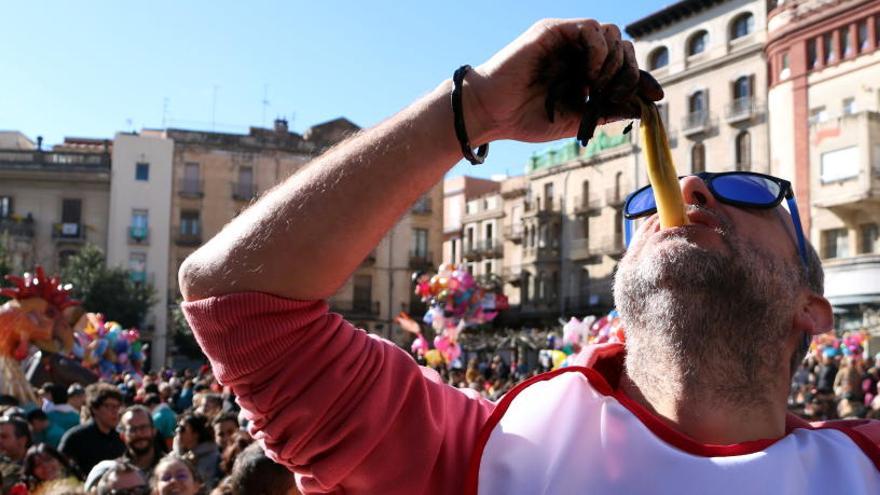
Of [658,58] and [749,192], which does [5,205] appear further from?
[749,192]

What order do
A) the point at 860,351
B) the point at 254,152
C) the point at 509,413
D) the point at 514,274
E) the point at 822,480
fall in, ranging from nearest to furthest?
the point at 822,480, the point at 509,413, the point at 860,351, the point at 254,152, the point at 514,274

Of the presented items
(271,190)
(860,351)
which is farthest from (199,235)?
(271,190)

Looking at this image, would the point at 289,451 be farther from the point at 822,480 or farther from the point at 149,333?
the point at 149,333

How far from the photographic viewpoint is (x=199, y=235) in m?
41.5

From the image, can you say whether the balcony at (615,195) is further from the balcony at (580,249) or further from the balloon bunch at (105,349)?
the balloon bunch at (105,349)

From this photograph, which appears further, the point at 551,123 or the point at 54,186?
the point at 54,186

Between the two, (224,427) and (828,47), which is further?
(828,47)

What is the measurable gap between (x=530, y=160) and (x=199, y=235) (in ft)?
51.2

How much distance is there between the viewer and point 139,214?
41.0 m

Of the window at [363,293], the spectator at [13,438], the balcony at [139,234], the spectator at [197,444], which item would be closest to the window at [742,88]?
the window at [363,293]

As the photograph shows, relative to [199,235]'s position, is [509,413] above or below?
below

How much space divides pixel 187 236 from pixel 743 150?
2308 cm

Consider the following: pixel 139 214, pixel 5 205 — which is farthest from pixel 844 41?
pixel 5 205

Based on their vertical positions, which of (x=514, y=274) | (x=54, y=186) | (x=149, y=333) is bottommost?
(x=149, y=333)
